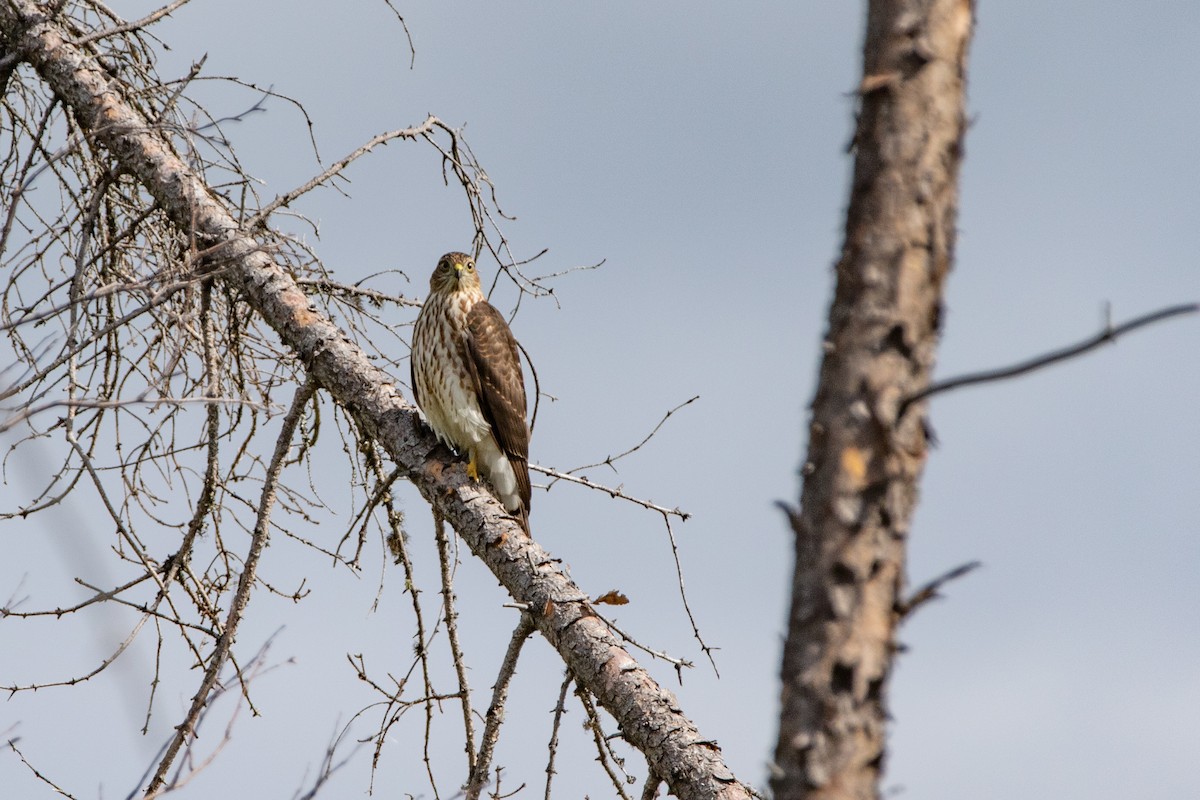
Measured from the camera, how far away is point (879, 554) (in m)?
2.01

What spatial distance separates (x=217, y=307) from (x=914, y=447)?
335 centimetres

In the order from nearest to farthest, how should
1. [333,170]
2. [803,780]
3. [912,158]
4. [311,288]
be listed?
[803,780]
[912,158]
[333,170]
[311,288]

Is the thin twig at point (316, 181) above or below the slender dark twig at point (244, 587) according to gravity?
above

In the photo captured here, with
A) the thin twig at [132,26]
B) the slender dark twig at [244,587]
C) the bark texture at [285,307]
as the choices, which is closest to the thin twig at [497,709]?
the bark texture at [285,307]

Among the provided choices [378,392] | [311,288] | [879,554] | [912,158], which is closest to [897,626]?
[879,554]

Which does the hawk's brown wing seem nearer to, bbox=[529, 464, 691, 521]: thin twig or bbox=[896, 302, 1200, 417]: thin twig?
bbox=[529, 464, 691, 521]: thin twig

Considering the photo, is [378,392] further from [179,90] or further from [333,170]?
[179,90]

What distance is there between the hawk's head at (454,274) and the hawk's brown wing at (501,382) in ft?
0.60

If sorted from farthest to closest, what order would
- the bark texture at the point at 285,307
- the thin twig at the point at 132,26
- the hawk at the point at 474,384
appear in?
1. the hawk at the point at 474,384
2. the thin twig at the point at 132,26
3. the bark texture at the point at 285,307

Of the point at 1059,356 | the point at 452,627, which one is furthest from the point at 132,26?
the point at 1059,356

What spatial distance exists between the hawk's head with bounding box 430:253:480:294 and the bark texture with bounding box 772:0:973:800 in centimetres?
420

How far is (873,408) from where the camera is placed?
2029mm

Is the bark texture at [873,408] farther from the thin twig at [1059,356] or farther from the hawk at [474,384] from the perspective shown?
the hawk at [474,384]

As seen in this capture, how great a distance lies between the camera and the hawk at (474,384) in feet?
18.2
